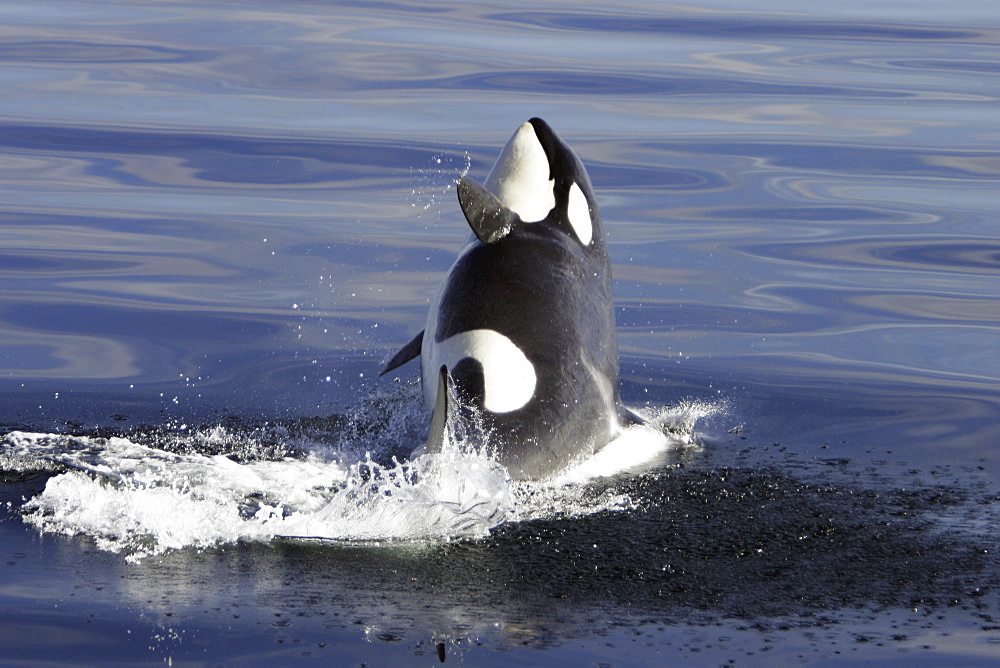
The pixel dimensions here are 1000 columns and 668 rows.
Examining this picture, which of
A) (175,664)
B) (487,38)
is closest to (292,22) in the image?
(487,38)

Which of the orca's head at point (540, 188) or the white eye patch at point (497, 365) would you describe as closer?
the white eye patch at point (497, 365)

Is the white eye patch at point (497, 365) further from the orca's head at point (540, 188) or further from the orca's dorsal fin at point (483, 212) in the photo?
the orca's head at point (540, 188)

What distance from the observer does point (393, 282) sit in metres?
12.7

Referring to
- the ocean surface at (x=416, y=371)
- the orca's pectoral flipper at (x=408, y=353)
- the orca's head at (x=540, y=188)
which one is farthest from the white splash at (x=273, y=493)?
the orca's head at (x=540, y=188)

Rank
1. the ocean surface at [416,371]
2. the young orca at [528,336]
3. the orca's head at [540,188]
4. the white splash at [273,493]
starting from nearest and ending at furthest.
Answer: the ocean surface at [416,371] < the white splash at [273,493] < the young orca at [528,336] < the orca's head at [540,188]

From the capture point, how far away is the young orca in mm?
7281

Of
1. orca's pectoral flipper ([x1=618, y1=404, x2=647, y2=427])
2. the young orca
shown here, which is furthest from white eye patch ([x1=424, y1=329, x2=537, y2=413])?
orca's pectoral flipper ([x1=618, y1=404, x2=647, y2=427])

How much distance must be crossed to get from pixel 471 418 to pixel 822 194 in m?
10.3

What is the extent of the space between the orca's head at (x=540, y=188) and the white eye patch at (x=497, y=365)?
0.79 meters

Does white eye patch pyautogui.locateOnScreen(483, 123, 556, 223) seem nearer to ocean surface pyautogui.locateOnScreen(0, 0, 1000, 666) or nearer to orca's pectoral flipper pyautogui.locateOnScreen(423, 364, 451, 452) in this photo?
→ ocean surface pyautogui.locateOnScreen(0, 0, 1000, 666)

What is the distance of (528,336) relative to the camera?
7.56m

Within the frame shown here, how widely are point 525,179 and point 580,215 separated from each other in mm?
449

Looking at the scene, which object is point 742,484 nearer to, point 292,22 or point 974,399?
point 974,399

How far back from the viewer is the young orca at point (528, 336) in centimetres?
728
